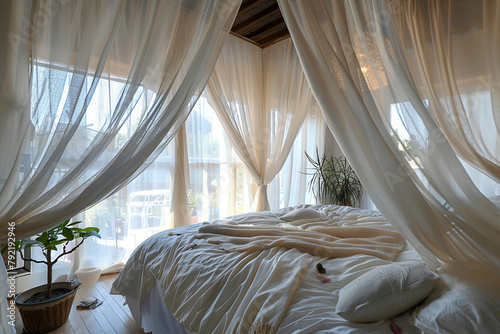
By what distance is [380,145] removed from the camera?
0.98 m

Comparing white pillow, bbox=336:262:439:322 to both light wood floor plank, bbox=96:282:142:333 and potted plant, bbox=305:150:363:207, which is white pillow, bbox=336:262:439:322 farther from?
potted plant, bbox=305:150:363:207

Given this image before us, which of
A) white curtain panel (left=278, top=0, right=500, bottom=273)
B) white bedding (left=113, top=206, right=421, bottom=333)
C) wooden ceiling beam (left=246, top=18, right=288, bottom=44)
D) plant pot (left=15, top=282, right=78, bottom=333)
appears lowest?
plant pot (left=15, top=282, right=78, bottom=333)

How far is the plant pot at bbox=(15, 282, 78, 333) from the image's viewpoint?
5.95 ft

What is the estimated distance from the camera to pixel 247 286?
1.18 metres

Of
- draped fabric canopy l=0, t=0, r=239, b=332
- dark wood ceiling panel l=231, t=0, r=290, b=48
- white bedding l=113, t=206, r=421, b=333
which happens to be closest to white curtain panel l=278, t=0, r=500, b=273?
white bedding l=113, t=206, r=421, b=333

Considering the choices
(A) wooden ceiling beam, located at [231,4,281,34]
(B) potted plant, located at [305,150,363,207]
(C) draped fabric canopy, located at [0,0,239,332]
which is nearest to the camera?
(C) draped fabric canopy, located at [0,0,239,332]

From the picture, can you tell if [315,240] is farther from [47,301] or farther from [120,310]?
[47,301]

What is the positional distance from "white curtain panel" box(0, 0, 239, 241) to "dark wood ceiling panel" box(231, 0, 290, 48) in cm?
196

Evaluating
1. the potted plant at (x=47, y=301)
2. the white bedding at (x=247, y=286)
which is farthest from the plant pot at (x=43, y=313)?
the white bedding at (x=247, y=286)

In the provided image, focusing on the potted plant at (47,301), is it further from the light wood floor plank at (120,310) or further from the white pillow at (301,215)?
the white pillow at (301,215)

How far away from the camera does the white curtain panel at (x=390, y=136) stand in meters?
0.89

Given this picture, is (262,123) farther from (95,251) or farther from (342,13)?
(342,13)

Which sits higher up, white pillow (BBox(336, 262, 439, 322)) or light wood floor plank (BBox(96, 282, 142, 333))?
white pillow (BBox(336, 262, 439, 322))

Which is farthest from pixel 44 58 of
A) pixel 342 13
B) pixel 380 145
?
pixel 380 145
